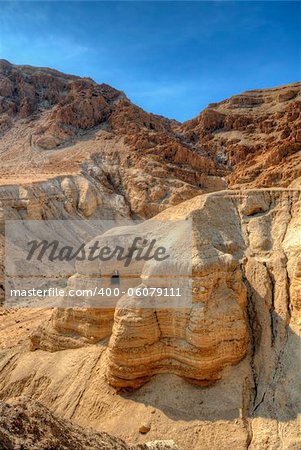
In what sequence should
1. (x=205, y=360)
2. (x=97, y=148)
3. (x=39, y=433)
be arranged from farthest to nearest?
(x=97, y=148)
(x=205, y=360)
(x=39, y=433)

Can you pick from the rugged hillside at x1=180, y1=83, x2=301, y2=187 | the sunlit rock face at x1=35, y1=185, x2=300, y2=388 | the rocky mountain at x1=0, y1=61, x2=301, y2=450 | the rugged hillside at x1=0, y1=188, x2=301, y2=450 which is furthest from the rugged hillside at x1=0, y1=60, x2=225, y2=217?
the sunlit rock face at x1=35, y1=185, x2=300, y2=388

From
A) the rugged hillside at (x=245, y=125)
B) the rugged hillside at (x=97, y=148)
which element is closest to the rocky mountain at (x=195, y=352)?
the rugged hillside at (x=97, y=148)

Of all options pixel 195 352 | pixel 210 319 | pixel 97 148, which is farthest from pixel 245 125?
pixel 195 352

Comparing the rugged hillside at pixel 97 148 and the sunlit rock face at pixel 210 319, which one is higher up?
the rugged hillside at pixel 97 148

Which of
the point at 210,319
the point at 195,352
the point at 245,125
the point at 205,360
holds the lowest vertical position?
the point at 205,360

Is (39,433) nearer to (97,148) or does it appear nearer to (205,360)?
(205,360)

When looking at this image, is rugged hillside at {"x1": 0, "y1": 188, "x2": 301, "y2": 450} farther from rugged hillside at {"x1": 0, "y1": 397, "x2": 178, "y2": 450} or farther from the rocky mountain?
rugged hillside at {"x1": 0, "y1": 397, "x2": 178, "y2": 450}

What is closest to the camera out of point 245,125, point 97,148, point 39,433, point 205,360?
point 39,433

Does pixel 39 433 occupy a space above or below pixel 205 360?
below

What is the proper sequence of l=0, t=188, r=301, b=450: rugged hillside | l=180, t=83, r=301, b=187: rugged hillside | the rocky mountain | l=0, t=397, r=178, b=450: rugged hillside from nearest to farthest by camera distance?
l=0, t=397, r=178, b=450: rugged hillside
the rocky mountain
l=0, t=188, r=301, b=450: rugged hillside
l=180, t=83, r=301, b=187: rugged hillside

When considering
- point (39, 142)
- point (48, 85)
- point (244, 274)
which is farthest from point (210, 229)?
point (48, 85)

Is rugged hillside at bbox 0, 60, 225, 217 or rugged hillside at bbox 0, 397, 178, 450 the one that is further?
rugged hillside at bbox 0, 60, 225, 217

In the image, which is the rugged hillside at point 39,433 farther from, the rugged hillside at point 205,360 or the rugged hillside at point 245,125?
the rugged hillside at point 245,125

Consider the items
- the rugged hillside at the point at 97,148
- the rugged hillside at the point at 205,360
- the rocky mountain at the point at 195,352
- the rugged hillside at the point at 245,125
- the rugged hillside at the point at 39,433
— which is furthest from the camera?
the rugged hillside at the point at 245,125
